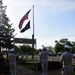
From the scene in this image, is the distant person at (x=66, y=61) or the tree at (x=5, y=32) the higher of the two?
the tree at (x=5, y=32)

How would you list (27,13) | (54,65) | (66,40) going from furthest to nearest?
(66,40), (54,65), (27,13)

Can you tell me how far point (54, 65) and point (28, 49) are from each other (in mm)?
42138

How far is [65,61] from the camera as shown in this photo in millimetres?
9977

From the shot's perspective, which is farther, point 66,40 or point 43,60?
point 66,40

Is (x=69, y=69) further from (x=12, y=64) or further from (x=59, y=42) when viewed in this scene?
(x=59, y=42)

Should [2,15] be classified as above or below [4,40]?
above

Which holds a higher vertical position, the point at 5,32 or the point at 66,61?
the point at 5,32

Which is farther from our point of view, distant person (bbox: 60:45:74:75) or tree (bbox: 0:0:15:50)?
tree (bbox: 0:0:15:50)

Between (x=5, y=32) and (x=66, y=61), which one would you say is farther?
(x=5, y=32)

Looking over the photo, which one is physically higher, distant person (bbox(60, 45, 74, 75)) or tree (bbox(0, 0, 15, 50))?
tree (bbox(0, 0, 15, 50))

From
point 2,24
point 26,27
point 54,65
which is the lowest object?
point 54,65

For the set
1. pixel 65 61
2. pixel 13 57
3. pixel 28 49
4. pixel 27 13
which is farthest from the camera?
pixel 28 49

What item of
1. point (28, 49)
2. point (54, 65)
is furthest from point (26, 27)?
point (28, 49)

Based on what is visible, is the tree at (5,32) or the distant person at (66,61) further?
the tree at (5,32)
